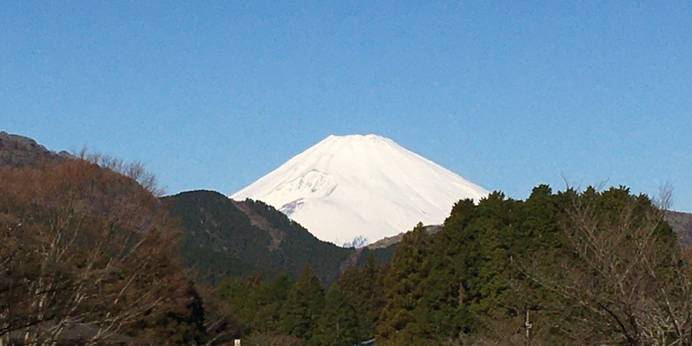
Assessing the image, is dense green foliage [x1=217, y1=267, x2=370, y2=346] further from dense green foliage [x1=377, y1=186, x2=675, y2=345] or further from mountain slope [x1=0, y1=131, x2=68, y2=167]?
mountain slope [x1=0, y1=131, x2=68, y2=167]

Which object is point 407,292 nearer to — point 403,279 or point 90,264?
point 403,279

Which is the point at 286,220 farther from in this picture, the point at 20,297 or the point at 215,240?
the point at 20,297

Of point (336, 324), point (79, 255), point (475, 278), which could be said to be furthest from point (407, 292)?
point (79, 255)

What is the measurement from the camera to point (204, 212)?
151 meters

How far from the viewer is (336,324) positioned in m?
44.5

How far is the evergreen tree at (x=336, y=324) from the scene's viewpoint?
1737 inches

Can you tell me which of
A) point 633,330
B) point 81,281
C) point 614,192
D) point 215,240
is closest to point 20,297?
point 81,281

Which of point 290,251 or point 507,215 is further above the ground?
point 290,251

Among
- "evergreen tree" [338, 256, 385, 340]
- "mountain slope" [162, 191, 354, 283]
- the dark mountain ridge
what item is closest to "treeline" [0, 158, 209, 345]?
"evergreen tree" [338, 256, 385, 340]

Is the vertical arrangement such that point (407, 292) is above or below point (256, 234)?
below

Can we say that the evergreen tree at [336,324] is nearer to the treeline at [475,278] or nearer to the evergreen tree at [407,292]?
the treeline at [475,278]

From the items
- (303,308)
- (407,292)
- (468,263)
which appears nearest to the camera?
(468,263)

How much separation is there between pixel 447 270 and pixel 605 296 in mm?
22879

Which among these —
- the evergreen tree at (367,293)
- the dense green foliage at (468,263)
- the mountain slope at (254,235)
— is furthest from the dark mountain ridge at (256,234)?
the dense green foliage at (468,263)
